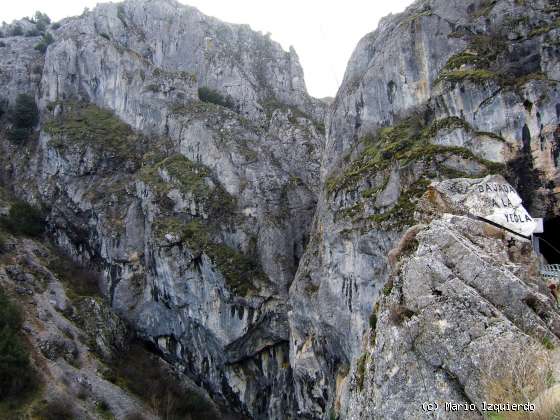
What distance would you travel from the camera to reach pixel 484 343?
7.80 meters

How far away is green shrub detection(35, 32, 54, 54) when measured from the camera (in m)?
62.2

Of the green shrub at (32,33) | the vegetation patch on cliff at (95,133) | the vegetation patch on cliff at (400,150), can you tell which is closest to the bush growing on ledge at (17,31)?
the green shrub at (32,33)

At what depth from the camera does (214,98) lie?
50906mm

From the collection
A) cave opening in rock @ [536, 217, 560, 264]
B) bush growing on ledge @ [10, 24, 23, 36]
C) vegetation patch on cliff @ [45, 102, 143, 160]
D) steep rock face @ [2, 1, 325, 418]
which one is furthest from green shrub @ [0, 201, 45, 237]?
cave opening in rock @ [536, 217, 560, 264]

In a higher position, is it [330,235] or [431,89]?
[431,89]

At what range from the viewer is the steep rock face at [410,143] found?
802 inches

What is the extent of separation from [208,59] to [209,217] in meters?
24.5

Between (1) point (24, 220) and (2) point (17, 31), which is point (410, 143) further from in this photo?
(2) point (17, 31)

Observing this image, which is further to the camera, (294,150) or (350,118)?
(294,150)

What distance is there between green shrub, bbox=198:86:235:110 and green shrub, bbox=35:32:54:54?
88.0ft

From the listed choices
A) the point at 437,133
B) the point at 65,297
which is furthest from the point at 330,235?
the point at 65,297

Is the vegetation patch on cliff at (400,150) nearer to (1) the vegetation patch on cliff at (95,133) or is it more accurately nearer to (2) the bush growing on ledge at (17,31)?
(1) the vegetation patch on cliff at (95,133)

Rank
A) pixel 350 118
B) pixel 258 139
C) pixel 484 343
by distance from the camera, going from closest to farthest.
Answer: pixel 484 343
pixel 350 118
pixel 258 139

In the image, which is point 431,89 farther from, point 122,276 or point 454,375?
point 122,276
